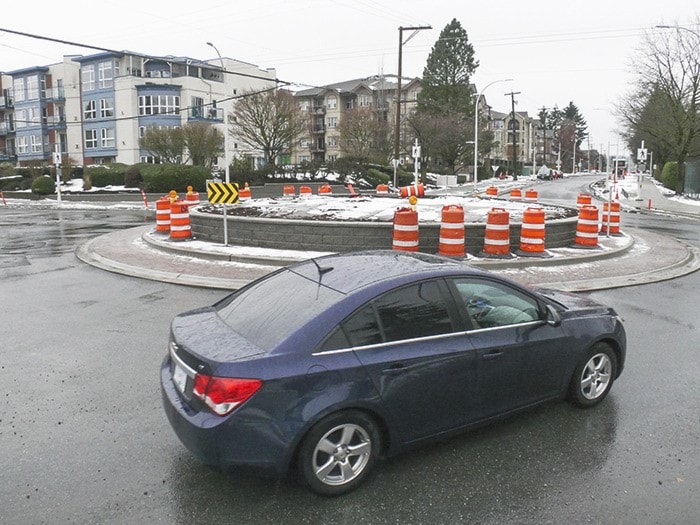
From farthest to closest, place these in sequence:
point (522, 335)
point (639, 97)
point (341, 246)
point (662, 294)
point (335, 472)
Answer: point (639, 97) → point (341, 246) → point (662, 294) → point (522, 335) → point (335, 472)

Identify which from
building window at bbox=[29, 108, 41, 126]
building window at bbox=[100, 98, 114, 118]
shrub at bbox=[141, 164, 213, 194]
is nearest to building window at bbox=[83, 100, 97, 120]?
building window at bbox=[100, 98, 114, 118]

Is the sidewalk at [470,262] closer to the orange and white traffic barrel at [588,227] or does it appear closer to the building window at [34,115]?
the orange and white traffic barrel at [588,227]

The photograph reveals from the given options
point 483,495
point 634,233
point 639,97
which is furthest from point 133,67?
point 483,495

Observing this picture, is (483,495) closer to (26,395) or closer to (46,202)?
(26,395)

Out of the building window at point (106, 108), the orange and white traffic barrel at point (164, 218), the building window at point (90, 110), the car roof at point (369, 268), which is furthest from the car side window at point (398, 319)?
the building window at point (90, 110)

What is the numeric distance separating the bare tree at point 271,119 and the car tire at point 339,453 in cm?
4087

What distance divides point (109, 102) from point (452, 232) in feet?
198

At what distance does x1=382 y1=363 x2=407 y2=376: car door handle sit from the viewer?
12.6 feet

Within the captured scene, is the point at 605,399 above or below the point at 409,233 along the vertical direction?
below

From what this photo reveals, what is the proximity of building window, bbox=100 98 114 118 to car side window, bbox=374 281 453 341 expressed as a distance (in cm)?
6629

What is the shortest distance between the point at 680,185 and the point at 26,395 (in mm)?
46871

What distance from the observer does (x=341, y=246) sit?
520 inches

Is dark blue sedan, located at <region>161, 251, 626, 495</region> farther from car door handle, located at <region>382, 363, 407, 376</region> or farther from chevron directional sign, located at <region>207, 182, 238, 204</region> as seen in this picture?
chevron directional sign, located at <region>207, 182, 238, 204</region>

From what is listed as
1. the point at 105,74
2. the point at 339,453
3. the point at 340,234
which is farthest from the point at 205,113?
the point at 339,453
